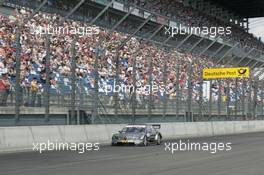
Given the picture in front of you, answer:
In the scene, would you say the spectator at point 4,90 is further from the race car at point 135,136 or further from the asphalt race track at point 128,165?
the race car at point 135,136

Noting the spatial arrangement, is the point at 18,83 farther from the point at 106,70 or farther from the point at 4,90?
the point at 106,70

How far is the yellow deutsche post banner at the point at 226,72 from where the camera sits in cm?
4028

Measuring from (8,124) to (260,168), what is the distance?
10.7 m

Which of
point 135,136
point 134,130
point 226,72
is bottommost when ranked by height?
point 135,136

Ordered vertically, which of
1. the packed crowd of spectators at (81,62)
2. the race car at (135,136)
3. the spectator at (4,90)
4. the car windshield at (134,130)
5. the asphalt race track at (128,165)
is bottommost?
the asphalt race track at (128,165)

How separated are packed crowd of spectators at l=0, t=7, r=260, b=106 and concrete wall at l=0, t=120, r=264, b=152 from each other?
4.58ft

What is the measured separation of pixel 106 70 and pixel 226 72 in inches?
653

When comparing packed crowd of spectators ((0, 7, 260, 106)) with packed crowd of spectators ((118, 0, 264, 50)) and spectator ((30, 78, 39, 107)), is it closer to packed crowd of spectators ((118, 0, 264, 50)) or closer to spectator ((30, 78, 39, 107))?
spectator ((30, 78, 39, 107))

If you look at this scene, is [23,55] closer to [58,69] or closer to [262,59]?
[58,69]

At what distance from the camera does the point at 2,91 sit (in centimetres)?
2111

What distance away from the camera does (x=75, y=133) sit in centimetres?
2545

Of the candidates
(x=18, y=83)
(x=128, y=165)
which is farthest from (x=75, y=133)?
(x=128, y=165)

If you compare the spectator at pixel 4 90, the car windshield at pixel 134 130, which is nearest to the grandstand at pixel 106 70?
the spectator at pixel 4 90

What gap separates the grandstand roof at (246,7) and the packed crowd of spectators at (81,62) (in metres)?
26.5
